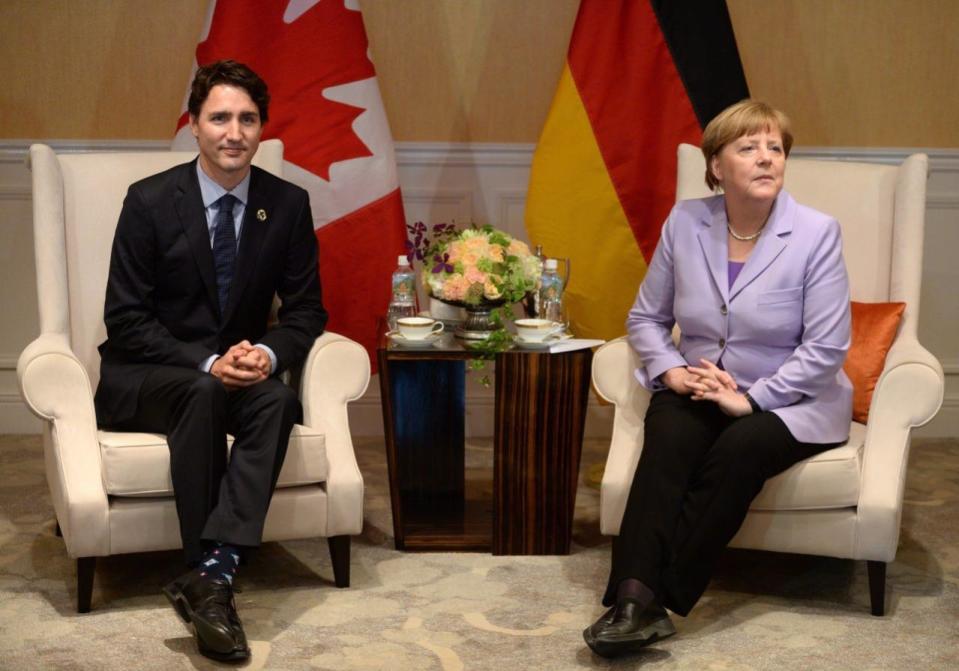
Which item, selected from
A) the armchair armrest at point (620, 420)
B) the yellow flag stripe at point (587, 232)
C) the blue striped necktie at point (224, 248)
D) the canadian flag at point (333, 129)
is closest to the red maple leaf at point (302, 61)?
the canadian flag at point (333, 129)

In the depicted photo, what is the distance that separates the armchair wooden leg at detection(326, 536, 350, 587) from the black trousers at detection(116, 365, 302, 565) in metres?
0.30

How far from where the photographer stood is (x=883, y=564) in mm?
3068

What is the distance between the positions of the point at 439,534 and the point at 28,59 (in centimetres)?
234

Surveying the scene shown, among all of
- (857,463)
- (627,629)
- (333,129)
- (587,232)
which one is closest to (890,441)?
(857,463)

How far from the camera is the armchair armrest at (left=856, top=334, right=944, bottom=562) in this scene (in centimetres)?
302

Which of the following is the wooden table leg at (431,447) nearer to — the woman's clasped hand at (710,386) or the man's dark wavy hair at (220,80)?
the woman's clasped hand at (710,386)

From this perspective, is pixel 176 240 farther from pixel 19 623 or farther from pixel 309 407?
pixel 19 623

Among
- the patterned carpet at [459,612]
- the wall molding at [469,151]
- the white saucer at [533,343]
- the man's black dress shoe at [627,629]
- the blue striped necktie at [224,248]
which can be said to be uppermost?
the wall molding at [469,151]

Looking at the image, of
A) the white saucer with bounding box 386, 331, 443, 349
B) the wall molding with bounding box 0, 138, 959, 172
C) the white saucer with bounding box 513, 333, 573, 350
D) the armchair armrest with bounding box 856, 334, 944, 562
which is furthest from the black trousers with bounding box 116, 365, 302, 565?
the wall molding with bounding box 0, 138, 959, 172

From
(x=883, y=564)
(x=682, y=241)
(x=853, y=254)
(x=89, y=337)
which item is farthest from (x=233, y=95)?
(x=883, y=564)

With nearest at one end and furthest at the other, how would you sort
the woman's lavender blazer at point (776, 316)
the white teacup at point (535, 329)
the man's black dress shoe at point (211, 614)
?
1. the man's black dress shoe at point (211, 614)
2. the woman's lavender blazer at point (776, 316)
3. the white teacup at point (535, 329)

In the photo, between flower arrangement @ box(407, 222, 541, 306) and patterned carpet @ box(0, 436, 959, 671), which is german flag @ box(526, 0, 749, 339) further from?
patterned carpet @ box(0, 436, 959, 671)

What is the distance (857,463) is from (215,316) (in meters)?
1.65

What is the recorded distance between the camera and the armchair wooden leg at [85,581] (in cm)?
299
